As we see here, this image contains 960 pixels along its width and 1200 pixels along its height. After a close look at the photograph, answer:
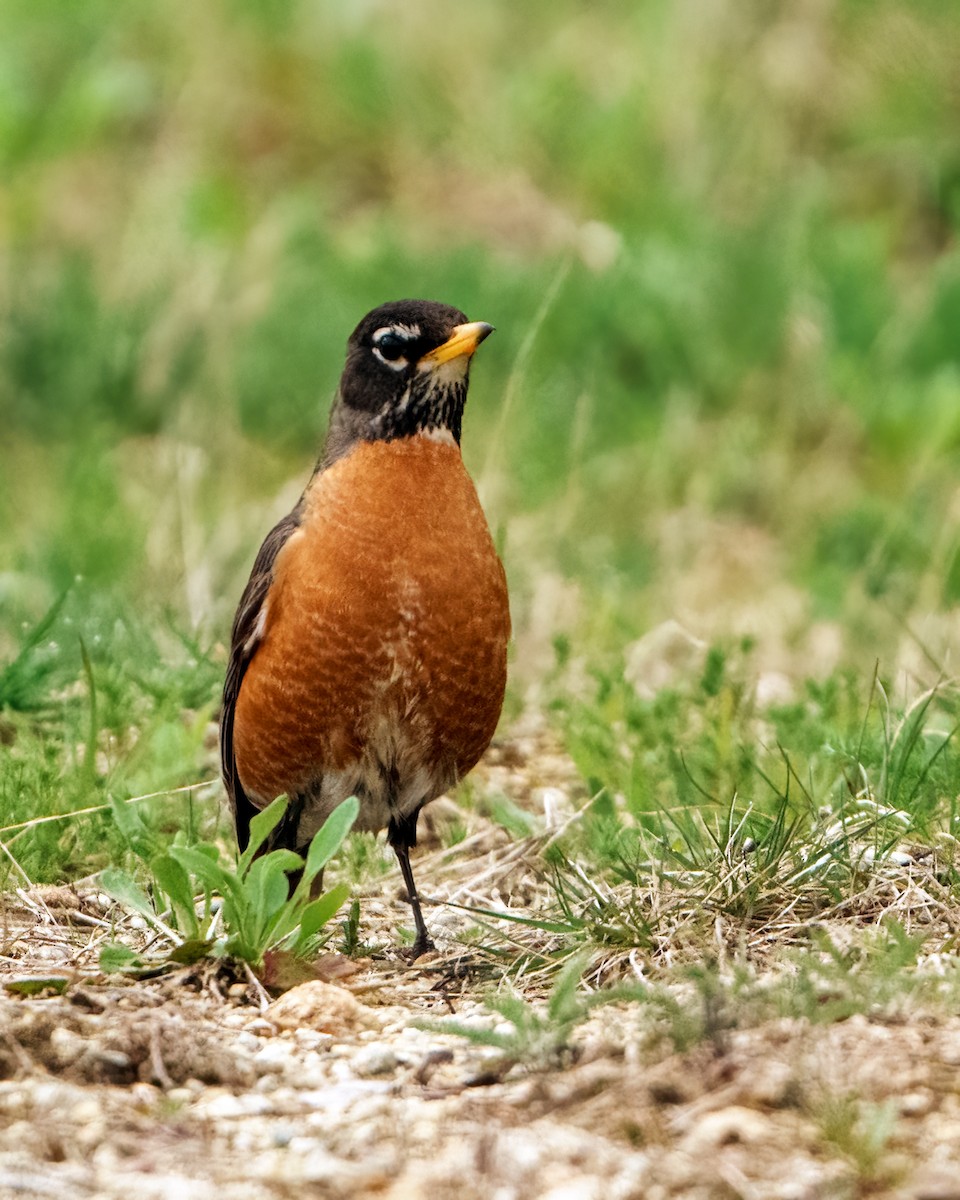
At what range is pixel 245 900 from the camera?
350cm

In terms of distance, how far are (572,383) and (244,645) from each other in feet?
12.5

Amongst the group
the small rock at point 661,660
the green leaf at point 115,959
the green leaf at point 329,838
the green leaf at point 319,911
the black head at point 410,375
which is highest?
the black head at point 410,375

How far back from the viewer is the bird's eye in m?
4.43

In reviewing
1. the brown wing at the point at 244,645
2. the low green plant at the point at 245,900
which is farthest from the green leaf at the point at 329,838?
the brown wing at the point at 244,645

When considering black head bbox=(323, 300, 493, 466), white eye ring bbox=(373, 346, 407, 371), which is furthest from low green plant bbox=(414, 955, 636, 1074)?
white eye ring bbox=(373, 346, 407, 371)

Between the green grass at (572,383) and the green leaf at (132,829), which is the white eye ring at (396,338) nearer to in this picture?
the green grass at (572,383)

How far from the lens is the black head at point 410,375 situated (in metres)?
4.38

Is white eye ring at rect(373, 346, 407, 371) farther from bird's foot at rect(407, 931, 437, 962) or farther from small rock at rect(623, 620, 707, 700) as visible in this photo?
small rock at rect(623, 620, 707, 700)

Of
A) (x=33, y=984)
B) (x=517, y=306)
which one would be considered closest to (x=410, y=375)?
(x=33, y=984)

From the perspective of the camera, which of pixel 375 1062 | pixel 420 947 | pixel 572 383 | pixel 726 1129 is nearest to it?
pixel 726 1129

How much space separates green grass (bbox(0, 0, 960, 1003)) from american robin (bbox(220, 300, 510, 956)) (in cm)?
32

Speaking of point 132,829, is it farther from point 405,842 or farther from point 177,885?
point 405,842

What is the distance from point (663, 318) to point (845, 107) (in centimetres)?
247

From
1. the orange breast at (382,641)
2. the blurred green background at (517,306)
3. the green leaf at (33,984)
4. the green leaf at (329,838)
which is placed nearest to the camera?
the green leaf at (33,984)
